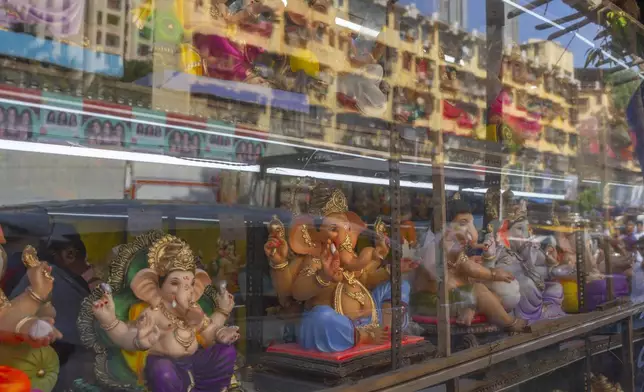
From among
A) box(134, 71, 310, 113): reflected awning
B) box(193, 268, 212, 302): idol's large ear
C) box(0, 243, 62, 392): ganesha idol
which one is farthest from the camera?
box(134, 71, 310, 113): reflected awning

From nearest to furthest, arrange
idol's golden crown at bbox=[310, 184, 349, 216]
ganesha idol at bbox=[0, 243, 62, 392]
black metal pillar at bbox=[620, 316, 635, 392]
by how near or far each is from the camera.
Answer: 1. ganesha idol at bbox=[0, 243, 62, 392]
2. idol's golden crown at bbox=[310, 184, 349, 216]
3. black metal pillar at bbox=[620, 316, 635, 392]

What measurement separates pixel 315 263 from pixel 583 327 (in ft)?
4.72

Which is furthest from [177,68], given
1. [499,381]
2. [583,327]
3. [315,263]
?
[583,327]

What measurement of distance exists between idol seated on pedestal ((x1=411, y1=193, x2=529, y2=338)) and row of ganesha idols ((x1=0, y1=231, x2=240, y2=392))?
0.82 meters

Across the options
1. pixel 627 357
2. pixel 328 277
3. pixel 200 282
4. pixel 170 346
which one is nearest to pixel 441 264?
pixel 328 277

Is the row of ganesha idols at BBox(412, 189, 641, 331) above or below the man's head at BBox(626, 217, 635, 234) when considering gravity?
below

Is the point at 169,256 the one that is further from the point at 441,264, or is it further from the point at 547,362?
the point at 547,362

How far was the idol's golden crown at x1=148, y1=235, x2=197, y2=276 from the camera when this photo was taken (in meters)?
1.30

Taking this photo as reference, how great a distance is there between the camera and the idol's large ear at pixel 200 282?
1.33m

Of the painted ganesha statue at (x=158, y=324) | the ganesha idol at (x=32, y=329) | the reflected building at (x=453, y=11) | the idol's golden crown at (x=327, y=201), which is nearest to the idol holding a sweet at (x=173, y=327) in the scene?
the painted ganesha statue at (x=158, y=324)

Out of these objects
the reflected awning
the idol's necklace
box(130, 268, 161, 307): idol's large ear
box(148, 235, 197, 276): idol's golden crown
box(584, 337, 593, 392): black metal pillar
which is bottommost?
box(584, 337, 593, 392): black metal pillar

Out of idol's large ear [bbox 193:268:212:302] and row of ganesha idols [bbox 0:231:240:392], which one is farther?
idol's large ear [bbox 193:268:212:302]

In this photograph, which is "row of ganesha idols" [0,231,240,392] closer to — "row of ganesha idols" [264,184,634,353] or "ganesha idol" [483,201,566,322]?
"row of ganesha idols" [264,184,634,353]

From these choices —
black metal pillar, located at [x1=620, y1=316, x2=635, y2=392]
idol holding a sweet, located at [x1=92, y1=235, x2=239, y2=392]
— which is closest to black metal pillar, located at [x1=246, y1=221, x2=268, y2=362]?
idol holding a sweet, located at [x1=92, y1=235, x2=239, y2=392]
